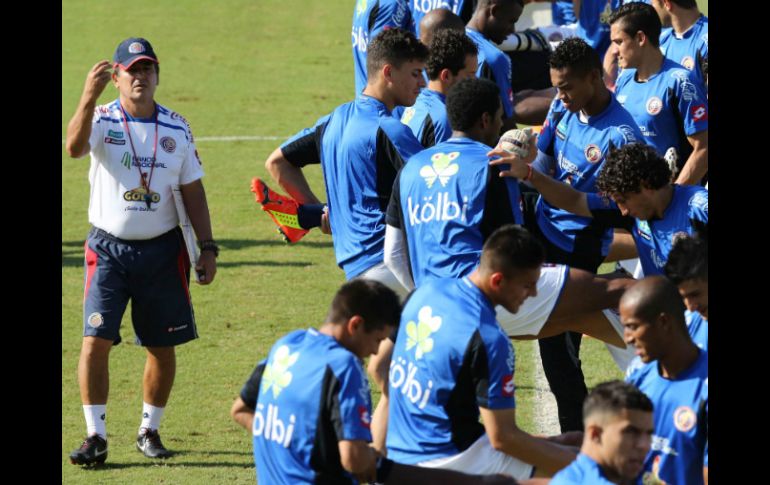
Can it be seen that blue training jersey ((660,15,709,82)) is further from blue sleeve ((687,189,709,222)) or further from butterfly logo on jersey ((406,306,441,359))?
butterfly logo on jersey ((406,306,441,359))

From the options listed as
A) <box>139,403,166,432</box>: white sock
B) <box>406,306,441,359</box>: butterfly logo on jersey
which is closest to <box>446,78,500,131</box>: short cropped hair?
<box>406,306,441,359</box>: butterfly logo on jersey

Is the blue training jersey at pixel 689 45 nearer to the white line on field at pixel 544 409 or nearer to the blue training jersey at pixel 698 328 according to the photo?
the white line on field at pixel 544 409

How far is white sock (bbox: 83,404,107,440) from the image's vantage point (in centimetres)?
814

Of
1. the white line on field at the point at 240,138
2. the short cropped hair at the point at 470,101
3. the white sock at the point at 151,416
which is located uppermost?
the short cropped hair at the point at 470,101

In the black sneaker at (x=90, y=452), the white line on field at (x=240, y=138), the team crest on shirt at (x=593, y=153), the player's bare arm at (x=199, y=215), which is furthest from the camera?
the white line on field at (x=240, y=138)

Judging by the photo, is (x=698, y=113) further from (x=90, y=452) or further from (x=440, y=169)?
(x=90, y=452)

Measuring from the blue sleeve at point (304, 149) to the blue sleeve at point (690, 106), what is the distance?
7.87ft

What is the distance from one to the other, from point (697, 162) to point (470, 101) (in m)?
2.44

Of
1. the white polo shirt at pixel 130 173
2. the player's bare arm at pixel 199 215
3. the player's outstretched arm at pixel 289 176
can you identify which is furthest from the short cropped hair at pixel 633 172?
the white polo shirt at pixel 130 173

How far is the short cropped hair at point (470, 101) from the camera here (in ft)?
22.8

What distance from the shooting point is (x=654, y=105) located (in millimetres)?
8867

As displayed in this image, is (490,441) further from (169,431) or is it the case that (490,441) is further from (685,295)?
(169,431)

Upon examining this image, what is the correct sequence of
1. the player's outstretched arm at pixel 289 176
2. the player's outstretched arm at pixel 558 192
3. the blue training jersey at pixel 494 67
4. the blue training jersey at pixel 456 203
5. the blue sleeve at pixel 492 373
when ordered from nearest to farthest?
the blue sleeve at pixel 492 373 < the blue training jersey at pixel 456 203 < the player's outstretched arm at pixel 558 192 < the player's outstretched arm at pixel 289 176 < the blue training jersey at pixel 494 67
